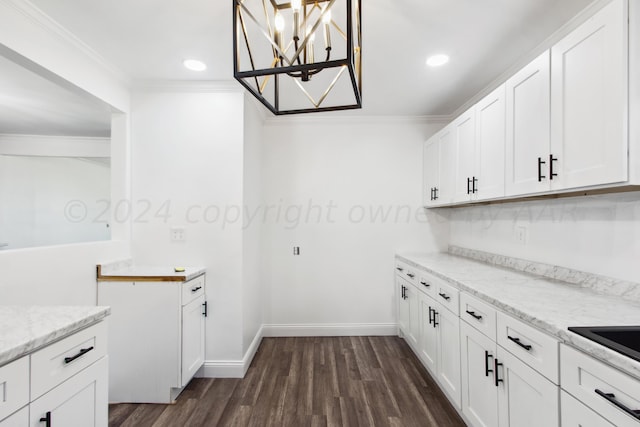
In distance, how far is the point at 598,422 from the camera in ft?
3.06

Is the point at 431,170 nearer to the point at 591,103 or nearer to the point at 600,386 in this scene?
the point at 591,103

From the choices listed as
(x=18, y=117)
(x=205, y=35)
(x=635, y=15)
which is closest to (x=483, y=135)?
(x=635, y=15)

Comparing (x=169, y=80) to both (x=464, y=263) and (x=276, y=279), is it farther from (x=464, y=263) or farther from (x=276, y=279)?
(x=464, y=263)

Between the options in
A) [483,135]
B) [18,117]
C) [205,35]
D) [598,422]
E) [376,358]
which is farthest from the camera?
[18,117]

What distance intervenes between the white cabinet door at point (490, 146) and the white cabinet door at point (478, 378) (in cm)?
96

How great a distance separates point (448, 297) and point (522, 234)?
0.79 m

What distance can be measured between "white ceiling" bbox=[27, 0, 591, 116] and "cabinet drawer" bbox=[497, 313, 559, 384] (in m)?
1.68

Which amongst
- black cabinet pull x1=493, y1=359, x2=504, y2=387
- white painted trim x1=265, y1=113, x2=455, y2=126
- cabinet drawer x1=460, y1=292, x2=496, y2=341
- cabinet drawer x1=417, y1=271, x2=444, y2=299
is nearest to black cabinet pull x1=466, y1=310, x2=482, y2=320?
cabinet drawer x1=460, y1=292, x2=496, y2=341

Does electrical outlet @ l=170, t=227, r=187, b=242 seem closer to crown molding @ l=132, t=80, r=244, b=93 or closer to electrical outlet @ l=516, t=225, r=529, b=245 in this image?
crown molding @ l=132, t=80, r=244, b=93

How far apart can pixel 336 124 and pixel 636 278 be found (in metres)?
2.76

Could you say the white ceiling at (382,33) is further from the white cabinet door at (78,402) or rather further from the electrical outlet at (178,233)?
the white cabinet door at (78,402)

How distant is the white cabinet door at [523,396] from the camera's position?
113 centimetres

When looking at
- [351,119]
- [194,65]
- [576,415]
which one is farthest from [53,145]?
[576,415]

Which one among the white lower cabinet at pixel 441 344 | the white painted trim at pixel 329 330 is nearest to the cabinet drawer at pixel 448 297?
the white lower cabinet at pixel 441 344
